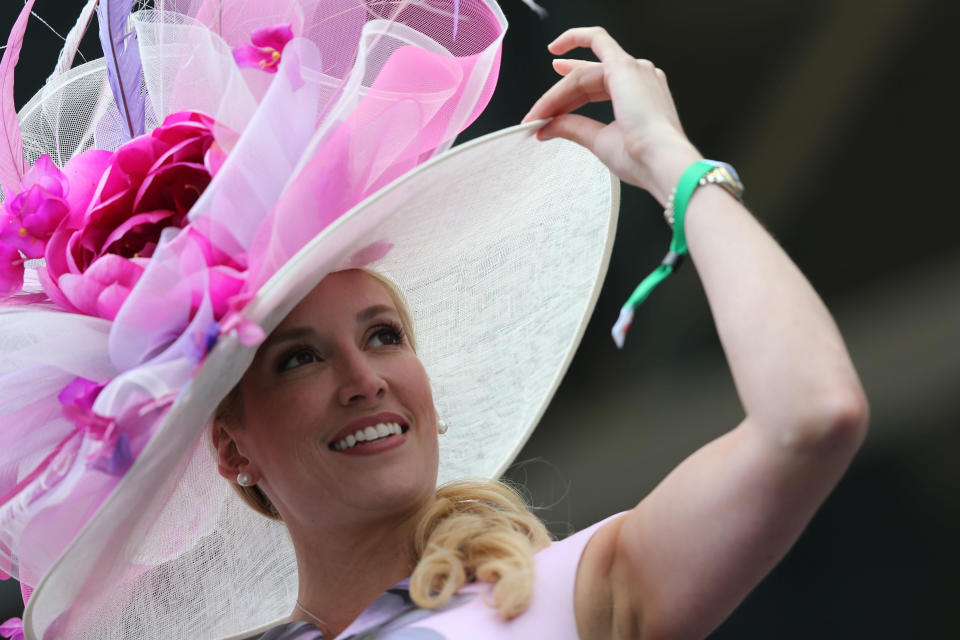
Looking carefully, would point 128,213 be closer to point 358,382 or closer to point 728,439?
point 358,382

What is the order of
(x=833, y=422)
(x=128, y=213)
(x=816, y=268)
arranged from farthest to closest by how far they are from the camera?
(x=816, y=268), (x=128, y=213), (x=833, y=422)

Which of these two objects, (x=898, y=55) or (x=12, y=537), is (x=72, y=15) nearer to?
(x=12, y=537)

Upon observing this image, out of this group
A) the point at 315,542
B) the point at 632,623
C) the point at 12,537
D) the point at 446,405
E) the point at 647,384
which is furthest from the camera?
the point at 647,384

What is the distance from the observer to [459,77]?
121 cm

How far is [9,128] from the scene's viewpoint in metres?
1.31

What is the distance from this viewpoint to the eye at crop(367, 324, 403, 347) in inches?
52.2

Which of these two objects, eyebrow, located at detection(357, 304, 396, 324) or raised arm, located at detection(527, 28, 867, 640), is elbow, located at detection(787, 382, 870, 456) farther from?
eyebrow, located at detection(357, 304, 396, 324)

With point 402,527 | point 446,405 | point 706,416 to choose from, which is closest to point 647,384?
point 706,416

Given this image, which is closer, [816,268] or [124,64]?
[124,64]

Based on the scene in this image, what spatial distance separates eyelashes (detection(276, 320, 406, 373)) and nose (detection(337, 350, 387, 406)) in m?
0.04

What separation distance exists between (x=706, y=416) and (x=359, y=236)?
153 centimetres

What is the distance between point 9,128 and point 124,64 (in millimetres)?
159

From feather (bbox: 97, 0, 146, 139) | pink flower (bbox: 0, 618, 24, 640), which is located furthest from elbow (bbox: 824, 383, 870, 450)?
pink flower (bbox: 0, 618, 24, 640)

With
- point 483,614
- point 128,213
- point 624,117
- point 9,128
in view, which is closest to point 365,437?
point 483,614
